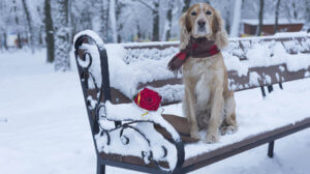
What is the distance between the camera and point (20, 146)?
410 cm

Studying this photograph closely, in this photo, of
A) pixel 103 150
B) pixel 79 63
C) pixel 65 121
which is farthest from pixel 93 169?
pixel 65 121

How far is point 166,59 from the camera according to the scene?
3045mm

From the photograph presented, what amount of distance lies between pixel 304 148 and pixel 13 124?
433cm

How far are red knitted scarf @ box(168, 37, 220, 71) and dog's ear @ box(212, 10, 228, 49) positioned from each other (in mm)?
61

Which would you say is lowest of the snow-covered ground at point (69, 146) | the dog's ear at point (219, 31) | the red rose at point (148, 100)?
the snow-covered ground at point (69, 146)

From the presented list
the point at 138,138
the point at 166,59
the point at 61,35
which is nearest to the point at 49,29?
the point at 61,35

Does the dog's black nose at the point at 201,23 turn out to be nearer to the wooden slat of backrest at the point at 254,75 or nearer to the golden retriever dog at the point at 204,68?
the golden retriever dog at the point at 204,68

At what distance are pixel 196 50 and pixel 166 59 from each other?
59cm

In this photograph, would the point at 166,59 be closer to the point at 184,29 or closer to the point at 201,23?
the point at 184,29

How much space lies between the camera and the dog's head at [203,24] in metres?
2.43

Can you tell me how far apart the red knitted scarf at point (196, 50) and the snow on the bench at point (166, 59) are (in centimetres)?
31

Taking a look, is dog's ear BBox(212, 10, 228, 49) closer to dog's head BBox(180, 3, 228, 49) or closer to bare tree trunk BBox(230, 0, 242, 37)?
dog's head BBox(180, 3, 228, 49)

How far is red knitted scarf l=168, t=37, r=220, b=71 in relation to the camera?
2.49 meters

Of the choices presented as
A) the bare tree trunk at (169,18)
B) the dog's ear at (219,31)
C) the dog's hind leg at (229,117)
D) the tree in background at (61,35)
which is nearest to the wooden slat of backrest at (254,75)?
the dog's hind leg at (229,117)
